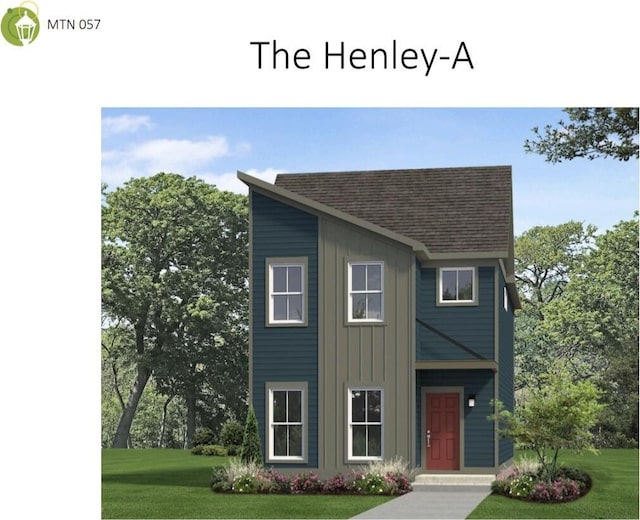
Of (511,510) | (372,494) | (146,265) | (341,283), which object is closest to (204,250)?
(146,265)

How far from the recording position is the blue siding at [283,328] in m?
26.6

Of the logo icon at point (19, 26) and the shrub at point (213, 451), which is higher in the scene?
the logo icon at point (19, 26)

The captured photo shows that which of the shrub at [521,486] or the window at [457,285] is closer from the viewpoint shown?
the shrub at [521,486]

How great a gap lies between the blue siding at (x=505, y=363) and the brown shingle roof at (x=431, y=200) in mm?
1797

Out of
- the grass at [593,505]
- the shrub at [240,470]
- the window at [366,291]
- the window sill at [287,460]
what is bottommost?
the grass at [593,505]

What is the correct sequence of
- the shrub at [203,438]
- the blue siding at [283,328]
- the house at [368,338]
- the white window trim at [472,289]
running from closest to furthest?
the house at [368,338] → the blue siding at [283,328] → the white window trim at [472,289] → the shrub at [203,438]

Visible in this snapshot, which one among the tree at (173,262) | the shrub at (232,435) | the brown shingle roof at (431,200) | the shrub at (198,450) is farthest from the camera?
the tree at (173,262)

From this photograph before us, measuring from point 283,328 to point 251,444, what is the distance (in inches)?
113

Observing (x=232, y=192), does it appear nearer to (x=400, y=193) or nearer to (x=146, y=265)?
(x=146, y=265)

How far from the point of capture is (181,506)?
22.3 m

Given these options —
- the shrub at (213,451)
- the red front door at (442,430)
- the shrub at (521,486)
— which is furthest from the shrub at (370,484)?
the shrub at (213,451)

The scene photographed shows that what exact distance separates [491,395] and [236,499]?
315 inches

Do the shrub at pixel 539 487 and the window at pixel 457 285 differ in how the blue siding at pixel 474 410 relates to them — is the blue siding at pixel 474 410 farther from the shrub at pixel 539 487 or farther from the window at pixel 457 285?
the shrub at pixel 539 487

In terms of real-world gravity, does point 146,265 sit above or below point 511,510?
above
